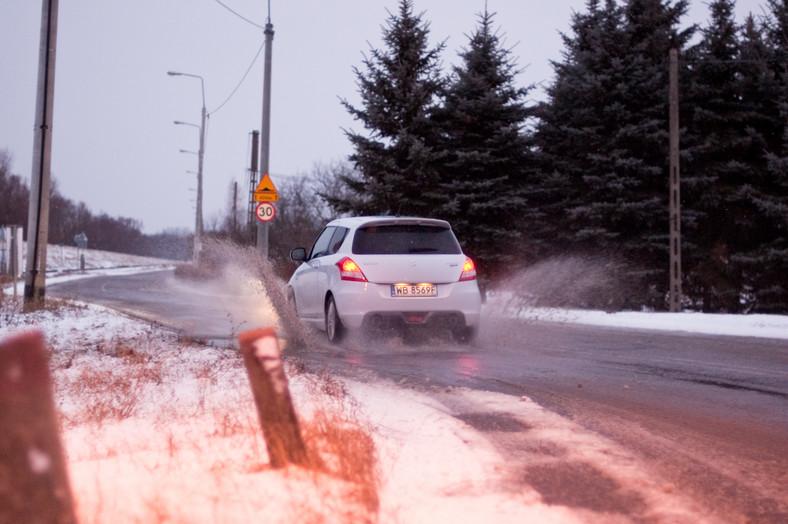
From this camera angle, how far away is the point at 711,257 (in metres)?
25.6

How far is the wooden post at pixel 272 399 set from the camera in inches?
140

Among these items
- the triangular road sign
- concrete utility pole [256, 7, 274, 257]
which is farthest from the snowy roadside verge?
concrete utility pole [256, 7, 274, 257]

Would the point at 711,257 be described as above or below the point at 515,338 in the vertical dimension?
above

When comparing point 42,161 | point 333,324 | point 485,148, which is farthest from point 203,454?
point 485,148

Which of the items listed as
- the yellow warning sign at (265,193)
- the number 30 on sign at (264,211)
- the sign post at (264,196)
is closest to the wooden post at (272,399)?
the sign post at (264,196)

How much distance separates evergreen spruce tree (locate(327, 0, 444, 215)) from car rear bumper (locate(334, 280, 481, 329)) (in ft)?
46.4

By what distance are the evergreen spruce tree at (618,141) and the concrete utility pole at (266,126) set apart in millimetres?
9162

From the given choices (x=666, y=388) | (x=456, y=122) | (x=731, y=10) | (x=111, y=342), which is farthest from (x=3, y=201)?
(x=666, y=388)

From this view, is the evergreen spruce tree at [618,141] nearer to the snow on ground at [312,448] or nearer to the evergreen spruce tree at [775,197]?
the evergreen spruce tree at [775,197]

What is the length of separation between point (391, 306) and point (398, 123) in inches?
630

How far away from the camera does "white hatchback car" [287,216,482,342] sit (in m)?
9.82

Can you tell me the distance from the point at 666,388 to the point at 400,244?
4194 millimetres

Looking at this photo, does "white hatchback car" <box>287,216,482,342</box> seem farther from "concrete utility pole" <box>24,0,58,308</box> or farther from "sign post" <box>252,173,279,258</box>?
"sign post" <box>252,173,279,258</box>

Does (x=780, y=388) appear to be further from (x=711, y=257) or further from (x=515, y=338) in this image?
(x=711, y=257)
